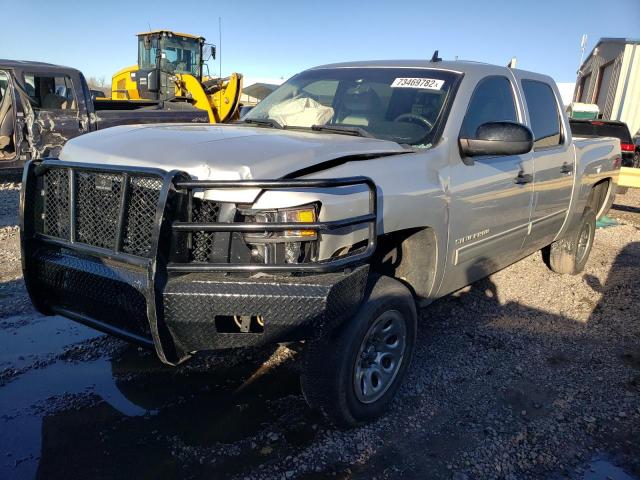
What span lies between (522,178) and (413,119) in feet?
3.50

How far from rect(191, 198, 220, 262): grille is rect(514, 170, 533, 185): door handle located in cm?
240

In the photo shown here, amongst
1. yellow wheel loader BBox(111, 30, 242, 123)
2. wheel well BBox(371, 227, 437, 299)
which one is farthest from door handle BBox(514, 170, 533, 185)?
yellow wheel loader BBox(111, 30, 242, 123)

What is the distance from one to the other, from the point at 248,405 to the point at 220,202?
1.31 m

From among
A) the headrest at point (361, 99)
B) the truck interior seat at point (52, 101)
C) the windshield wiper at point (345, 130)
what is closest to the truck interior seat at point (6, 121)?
the truck interior seat at point (52, 101)

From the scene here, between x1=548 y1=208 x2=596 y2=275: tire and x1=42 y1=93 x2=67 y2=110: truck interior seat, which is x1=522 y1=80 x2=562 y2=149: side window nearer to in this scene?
x1=548 y1=208 x2=596 y2=275: tire

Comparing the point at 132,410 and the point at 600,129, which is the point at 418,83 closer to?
the point at 132,410

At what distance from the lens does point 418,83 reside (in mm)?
3641

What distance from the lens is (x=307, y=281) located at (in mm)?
2377

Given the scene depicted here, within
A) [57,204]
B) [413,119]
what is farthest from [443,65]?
[57,204]

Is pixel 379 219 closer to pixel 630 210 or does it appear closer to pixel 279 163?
pixel 279 163

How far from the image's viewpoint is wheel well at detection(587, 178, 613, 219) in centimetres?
590

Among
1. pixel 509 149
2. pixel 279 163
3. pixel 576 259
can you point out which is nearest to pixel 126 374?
pixel 279 163

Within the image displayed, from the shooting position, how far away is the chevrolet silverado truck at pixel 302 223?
2.36 m

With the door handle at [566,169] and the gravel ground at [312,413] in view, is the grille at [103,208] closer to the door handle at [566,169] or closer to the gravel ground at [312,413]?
the gravel ground at [312,413]
